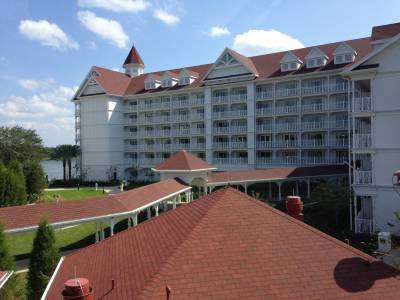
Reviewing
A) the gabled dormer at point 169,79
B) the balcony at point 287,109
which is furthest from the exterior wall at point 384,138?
the gabled dormer at point 169,79

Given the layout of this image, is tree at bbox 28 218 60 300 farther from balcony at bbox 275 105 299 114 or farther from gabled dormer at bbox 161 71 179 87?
gabled dormer at bbox 161 71 179 87

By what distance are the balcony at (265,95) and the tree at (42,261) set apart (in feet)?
133

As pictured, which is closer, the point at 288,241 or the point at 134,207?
the point at 288,241

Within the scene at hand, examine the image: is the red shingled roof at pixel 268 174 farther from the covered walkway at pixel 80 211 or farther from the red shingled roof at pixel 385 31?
the red shingled roof at pixel 385 31

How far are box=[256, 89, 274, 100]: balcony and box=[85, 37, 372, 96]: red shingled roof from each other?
1.97 meters

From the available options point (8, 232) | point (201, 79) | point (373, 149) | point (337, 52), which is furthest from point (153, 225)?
point (201, 79)

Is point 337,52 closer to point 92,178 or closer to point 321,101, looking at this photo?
point 321,101

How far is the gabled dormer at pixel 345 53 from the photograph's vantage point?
47.0 meters

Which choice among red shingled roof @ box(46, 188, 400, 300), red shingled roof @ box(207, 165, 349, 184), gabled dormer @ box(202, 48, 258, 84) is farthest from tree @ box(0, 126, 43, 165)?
red shingled roof @ box(46, 188, 400, 300)

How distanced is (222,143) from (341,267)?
48.7 m

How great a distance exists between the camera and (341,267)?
24.5 ft

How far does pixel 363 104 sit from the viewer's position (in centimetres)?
2694

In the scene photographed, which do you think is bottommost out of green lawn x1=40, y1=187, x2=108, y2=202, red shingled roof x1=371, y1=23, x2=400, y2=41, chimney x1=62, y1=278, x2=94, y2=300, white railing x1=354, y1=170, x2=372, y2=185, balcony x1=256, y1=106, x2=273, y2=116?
green lawn x1=40, y1=187, x2=108, y2=202

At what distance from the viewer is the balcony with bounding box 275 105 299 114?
50.6 metres
